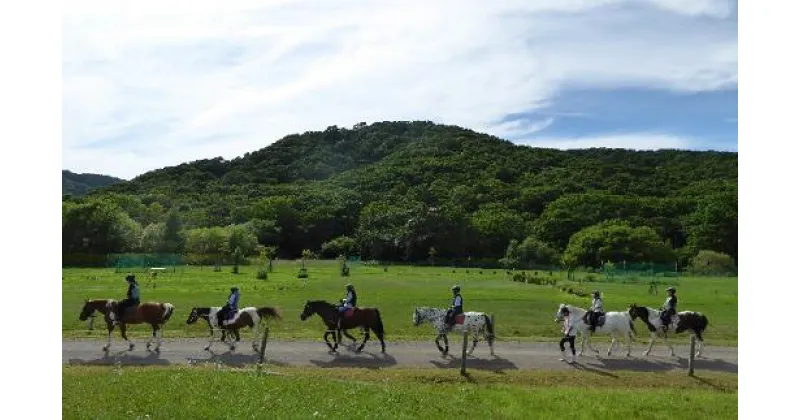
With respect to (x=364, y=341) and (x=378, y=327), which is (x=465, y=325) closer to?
(x=378, y=327)

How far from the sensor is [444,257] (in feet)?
285

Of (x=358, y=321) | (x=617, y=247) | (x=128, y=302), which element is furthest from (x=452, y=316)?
(x=617, y=247)

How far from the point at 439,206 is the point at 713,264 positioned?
3536 cm

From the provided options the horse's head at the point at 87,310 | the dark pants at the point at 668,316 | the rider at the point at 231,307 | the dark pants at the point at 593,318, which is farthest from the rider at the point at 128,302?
the dark pants at the point at 668,316

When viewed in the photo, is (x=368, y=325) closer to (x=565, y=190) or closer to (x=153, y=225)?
(x=153, y=225)

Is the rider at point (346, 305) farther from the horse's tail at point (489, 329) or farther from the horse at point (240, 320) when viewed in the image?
the horse's tail at point (489, 329)

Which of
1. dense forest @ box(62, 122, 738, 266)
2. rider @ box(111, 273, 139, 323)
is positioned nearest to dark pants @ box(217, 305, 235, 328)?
rider @ box(111, 273, 139, 323)

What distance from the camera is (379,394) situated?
15.5 m

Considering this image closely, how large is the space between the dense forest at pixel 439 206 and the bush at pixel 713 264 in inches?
142

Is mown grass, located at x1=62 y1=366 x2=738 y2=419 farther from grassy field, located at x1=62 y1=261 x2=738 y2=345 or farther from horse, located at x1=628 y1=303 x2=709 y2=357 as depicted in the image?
grassy field, located at x1=62 y1=261 x2=738 y2=345

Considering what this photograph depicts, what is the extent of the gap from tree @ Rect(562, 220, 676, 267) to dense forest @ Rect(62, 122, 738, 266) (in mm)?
142

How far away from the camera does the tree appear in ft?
260

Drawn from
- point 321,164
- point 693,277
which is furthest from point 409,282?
point 321,164

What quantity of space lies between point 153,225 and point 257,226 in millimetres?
13515
